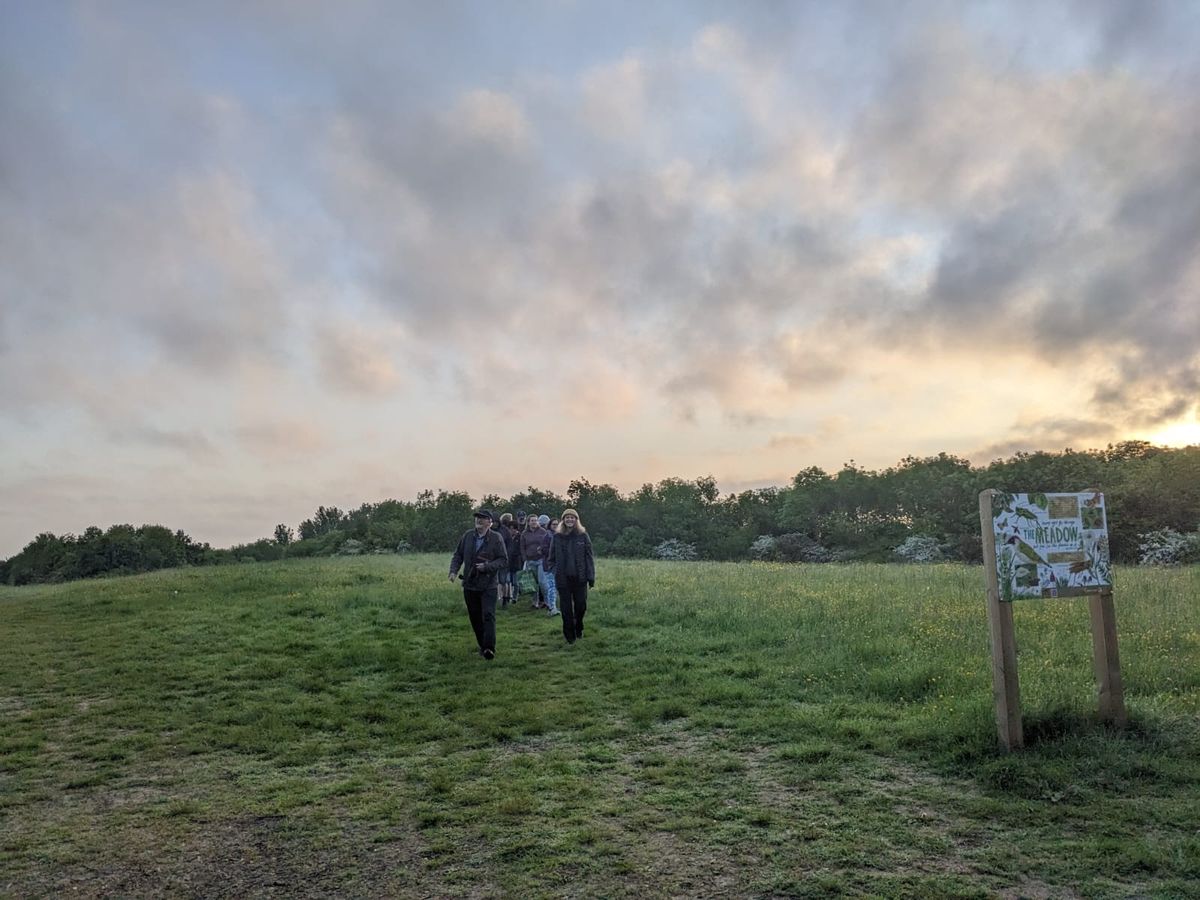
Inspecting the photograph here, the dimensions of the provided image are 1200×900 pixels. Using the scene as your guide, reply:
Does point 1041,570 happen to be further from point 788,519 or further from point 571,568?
point 788,519

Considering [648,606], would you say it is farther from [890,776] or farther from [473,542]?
[890,776]

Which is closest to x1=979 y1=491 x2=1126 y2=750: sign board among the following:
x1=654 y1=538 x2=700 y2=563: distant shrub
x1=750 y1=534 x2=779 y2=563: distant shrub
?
x1=750 y1=534 x2=779 y2=563: distant shrub

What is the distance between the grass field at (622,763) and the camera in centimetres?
495

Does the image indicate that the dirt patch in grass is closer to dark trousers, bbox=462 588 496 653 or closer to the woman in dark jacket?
dark trousers, bbox=462 588 496 653

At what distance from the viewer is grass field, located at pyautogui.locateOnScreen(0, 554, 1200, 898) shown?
16.2ft

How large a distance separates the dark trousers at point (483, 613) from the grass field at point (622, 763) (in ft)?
1.11

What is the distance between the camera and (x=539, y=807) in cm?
601

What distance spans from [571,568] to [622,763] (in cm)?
626

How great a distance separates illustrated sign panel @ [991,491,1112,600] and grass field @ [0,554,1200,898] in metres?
1.20

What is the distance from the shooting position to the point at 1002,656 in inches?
273

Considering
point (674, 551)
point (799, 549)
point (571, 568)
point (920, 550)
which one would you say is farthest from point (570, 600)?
point (674, 551)

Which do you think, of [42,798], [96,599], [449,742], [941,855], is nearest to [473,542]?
[449,742]

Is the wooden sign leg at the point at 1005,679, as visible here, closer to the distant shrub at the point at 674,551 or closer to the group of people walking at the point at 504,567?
the group of people walking at the point at 504,567

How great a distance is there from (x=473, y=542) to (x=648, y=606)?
5315 millimetres
